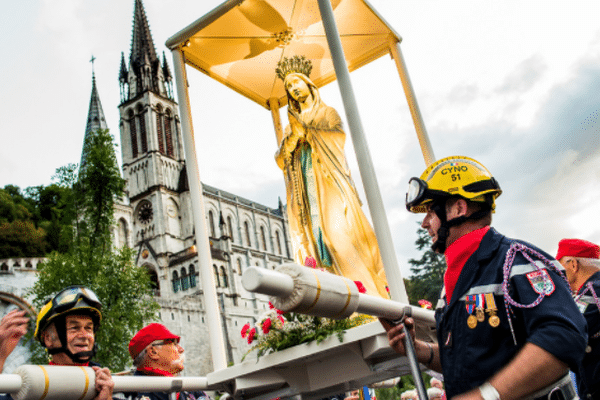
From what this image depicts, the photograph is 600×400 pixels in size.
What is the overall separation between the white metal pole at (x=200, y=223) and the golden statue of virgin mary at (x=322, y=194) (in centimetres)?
128

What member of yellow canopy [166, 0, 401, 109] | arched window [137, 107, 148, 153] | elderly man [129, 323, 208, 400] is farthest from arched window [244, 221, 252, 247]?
elderly man [129, 323, 208, 400]

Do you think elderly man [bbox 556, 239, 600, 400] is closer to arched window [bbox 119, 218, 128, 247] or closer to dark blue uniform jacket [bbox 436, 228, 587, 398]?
dark blue uniform jacket [bbox 436, 228, 587, 398]

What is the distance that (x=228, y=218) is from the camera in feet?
228

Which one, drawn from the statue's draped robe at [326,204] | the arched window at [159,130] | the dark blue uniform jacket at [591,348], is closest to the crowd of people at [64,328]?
the dark blue uniform jacket at [591,348]

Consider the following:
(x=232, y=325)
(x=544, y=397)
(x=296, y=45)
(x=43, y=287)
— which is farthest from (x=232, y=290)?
(x=544, y=397)

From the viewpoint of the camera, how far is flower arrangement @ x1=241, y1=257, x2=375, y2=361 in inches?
173

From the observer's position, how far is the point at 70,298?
2.95m

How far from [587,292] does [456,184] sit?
2.12 meters

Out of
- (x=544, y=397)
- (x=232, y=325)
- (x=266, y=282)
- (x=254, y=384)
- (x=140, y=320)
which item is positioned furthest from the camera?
(x=232, y=325)

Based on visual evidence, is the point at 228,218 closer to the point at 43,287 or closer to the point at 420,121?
the point at 43,287

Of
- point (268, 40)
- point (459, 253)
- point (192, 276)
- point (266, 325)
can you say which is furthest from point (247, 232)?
point (459, 253)

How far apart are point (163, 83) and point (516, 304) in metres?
72.5

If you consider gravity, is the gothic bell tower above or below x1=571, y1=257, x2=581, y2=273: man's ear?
above

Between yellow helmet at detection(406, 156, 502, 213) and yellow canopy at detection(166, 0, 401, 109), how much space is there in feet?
15.5
